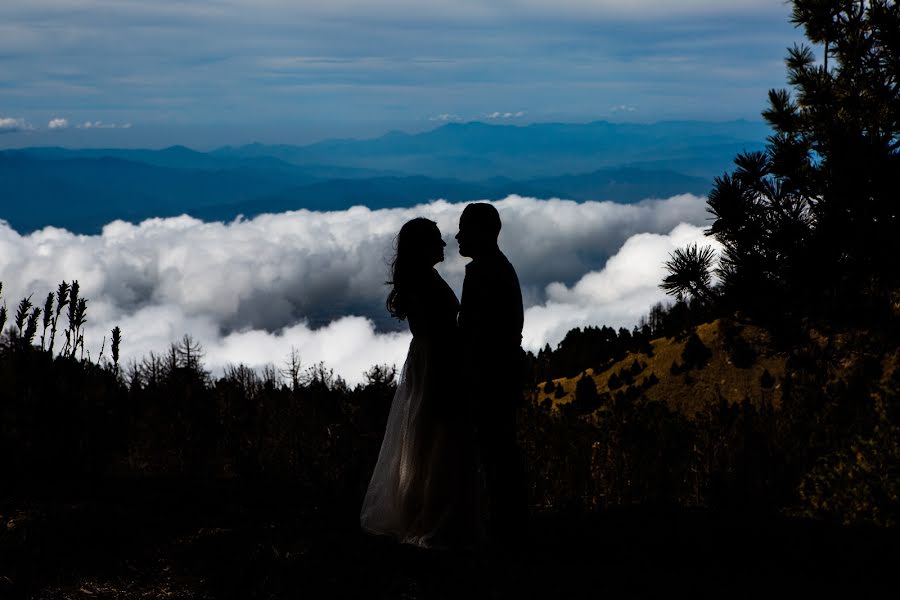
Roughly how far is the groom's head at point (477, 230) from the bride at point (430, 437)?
0.37 meters

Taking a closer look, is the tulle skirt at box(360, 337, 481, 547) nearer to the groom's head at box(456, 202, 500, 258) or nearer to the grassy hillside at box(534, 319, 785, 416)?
the groom's head at box(456, 202, 500, 258)

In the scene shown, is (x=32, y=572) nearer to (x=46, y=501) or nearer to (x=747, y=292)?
(x=46, y=501)

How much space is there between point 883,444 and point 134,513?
18.7 ft

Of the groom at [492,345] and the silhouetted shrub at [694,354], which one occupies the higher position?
the silhouetted shrub at [694,354]

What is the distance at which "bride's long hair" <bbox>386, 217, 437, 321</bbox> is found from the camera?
498 cm

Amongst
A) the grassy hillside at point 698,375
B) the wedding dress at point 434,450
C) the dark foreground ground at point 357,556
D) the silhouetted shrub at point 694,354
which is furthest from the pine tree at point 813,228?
the silhouetted shrub at point 694,354

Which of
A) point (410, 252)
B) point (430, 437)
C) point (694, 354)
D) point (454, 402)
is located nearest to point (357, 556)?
point (430, 437)

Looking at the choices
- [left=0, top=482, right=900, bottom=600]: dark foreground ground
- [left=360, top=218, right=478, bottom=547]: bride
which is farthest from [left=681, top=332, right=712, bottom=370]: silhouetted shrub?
[left=360, top=218, right=478, bottom=547]: bride

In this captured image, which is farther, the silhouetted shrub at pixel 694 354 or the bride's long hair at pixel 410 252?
the silhouetted shrub at pixel 694 354

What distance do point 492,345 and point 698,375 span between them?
111ft

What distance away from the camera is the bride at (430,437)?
16.9ft

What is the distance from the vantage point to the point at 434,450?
532 cm

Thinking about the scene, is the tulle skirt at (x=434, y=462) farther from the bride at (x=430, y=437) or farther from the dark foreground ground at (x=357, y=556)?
the dark foreground ground at (x=357, y=556)

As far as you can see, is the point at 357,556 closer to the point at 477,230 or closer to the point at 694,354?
the point at 477,230
